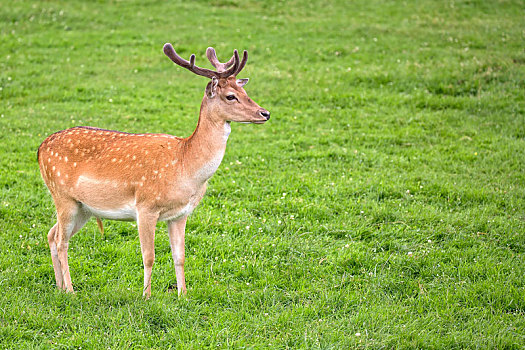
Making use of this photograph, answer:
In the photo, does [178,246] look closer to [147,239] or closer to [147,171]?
[147,239]

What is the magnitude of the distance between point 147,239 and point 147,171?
0.65 m

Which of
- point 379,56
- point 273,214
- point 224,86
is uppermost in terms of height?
point 224,86

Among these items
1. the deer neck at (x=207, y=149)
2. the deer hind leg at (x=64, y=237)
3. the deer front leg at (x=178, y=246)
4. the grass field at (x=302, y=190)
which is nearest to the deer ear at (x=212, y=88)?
the deer neck at (x=207, y=149)

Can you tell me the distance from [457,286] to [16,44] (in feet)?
44.8

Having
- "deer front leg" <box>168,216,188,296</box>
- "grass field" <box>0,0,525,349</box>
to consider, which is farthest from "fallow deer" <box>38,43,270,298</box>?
"grass field" <box>0,0,525,349</box>

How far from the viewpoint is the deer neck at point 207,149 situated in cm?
543

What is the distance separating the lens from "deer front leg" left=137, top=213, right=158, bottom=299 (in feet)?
17.6

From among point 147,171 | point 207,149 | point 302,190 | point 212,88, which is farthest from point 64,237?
point 302,190

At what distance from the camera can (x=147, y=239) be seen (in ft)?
17.8

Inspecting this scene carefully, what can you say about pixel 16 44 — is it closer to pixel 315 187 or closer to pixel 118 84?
pixel 118 84

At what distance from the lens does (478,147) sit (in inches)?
383

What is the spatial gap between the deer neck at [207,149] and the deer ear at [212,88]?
4.7 inches

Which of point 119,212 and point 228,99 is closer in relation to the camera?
point 228,99

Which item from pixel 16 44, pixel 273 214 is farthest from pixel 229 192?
pixel 16 44
